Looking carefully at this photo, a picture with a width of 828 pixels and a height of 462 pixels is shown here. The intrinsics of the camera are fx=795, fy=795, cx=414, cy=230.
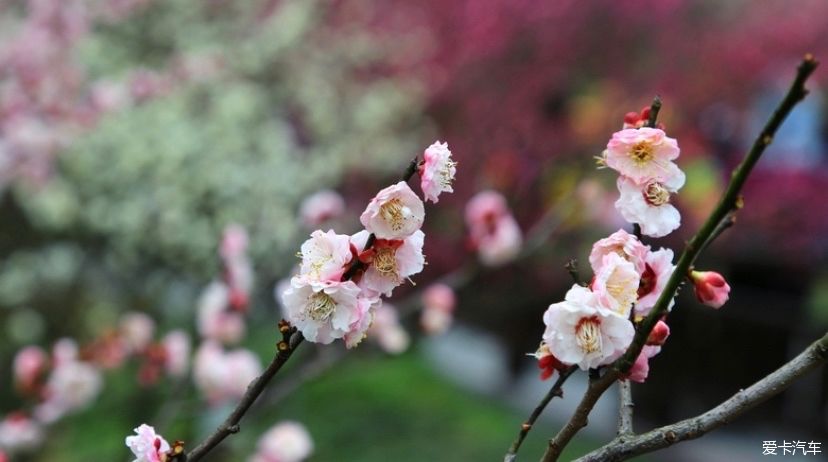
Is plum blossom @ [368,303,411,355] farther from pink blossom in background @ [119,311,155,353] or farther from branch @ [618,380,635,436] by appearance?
branch @ [618,380,635,436]

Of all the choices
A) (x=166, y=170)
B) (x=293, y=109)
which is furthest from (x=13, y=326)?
(x=293, y=109)

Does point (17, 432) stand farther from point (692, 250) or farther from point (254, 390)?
point (692, 250)

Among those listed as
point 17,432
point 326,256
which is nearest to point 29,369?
point 17,432

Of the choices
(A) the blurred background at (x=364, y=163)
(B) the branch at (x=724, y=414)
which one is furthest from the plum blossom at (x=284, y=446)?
(A) the blurred background at (x=364, y=163)

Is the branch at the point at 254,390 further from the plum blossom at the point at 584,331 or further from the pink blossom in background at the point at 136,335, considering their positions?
the pink blossom in background at the point at 136,335

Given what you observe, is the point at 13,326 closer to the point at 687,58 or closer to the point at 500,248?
the point at 500,248

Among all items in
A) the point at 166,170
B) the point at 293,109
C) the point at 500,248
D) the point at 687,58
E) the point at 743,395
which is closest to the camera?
the point at 743,395

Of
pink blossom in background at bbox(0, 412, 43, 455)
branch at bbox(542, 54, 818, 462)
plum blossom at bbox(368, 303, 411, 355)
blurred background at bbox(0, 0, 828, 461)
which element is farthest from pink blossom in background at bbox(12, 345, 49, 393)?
branch at bbox(542, 54, 818, 462)
